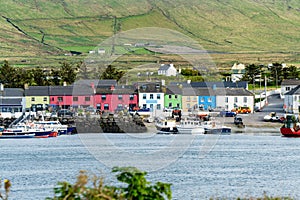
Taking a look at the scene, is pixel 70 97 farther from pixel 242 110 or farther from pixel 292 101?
pixel 292 101

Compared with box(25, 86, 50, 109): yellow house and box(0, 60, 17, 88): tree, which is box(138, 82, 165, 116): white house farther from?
box(0, 60, 17, 88): tree

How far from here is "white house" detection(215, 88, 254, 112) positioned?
10169 cm

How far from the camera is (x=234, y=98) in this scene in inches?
4055

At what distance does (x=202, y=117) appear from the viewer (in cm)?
8769

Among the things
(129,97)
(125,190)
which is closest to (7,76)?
(129,97)

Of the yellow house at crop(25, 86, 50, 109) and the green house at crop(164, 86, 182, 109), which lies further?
the green house at crop(164, 86, 182, 109)

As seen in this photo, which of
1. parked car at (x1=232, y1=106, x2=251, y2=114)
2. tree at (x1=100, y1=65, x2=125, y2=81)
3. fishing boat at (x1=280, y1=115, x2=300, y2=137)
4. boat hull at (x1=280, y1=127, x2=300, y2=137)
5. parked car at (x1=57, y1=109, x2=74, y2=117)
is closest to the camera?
boat hull at (x1=280, y1=127, x2=300, y2=137)

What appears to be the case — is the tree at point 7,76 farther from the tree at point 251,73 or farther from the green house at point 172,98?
the tree at point 251,73

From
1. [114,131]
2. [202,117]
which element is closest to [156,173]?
[114,131]

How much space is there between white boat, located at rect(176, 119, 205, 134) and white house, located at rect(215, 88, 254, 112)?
2409cm

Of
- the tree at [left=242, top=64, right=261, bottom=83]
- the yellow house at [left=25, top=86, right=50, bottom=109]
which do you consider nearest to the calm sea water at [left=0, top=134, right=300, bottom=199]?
the yellow house at [left=25, top=86, right=50, bottom=109]

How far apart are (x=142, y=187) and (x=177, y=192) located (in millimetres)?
15858

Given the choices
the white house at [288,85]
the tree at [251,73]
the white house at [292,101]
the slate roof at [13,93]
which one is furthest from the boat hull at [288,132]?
the tree at [251,73]

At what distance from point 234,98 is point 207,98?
3.41 m
